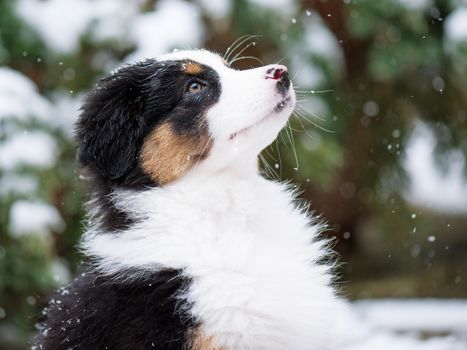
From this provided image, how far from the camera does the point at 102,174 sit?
3572 mm

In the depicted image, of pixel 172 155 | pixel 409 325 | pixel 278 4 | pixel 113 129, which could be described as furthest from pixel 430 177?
pixel 113 129

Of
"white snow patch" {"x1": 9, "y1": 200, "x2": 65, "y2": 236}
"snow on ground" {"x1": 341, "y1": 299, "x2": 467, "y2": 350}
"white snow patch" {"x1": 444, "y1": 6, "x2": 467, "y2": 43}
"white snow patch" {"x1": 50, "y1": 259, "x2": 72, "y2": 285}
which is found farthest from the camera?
"white snow patch" {"x1": 444, "y1": 6, "x2": 467, "y2": 43}

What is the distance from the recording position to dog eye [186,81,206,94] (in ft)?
11.8

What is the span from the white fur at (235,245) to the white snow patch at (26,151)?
171 cm

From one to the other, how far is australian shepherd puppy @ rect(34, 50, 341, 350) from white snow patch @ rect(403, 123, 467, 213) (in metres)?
3.44

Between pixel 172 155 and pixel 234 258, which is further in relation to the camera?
pixel 172 155

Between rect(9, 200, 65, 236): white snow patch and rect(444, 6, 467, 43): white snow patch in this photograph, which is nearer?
rect(9, 200, 65, 236): white snow patch

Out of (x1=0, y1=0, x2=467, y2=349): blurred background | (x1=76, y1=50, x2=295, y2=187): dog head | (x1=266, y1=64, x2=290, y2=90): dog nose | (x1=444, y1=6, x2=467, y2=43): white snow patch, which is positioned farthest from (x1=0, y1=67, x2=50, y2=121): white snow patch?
(x1=444, y1=6, x2=467, y2=43): white snow patch

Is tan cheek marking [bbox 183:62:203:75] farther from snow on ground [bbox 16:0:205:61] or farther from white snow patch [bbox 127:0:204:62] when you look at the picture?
snow on ground [bbox 16:0:205:61]

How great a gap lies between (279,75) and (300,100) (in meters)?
1.26

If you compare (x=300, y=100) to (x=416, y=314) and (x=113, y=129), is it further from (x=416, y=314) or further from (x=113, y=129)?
(x=416, y=314)

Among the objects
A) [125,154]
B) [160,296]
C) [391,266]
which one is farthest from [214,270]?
[391,266]

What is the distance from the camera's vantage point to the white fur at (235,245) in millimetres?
3268

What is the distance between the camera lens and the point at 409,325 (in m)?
6.64
